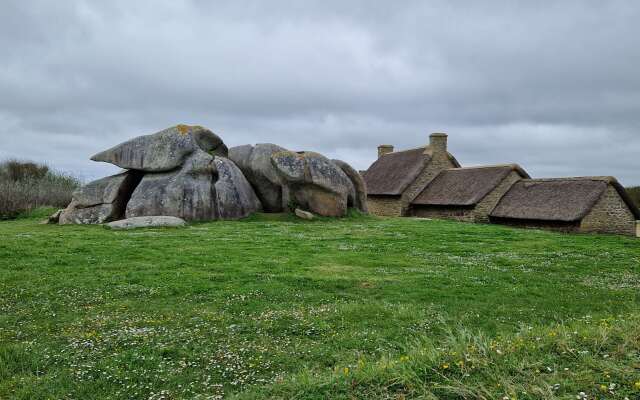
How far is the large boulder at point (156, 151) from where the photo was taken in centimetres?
3216

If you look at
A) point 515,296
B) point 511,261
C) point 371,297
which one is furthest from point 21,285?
point 511,261

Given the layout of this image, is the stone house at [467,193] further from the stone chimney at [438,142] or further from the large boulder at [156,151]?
the large boulder at [156,151]

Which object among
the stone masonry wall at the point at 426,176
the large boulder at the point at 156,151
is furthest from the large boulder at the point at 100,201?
the stone masonry wall at the point at 426,176

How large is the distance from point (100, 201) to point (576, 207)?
32.3 meters

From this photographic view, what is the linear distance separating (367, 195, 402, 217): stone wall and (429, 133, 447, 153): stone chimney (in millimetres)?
7112

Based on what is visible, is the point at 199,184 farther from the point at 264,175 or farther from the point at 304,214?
the point at 304,214

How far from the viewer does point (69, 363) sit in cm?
770

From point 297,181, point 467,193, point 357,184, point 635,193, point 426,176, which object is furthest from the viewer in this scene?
point 635,193

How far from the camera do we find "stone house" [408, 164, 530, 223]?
39344 mm

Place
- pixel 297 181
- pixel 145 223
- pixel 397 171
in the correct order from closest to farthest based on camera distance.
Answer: pixel 145 223 < pixel 297 181 < pixel 397 171

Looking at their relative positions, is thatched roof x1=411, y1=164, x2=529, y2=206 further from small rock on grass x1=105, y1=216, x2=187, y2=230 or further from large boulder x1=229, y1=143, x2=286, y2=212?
small rock on grass x1=105, y1=216, x2=187, y2=230

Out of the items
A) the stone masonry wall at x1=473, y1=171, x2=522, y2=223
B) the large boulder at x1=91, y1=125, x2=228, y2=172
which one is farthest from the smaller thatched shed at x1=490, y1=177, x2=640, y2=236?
the large boulder at x1=91, y1=125, x2=228, y2=172

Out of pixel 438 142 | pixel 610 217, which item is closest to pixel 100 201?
pixel 438 142

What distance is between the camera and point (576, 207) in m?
33.2
